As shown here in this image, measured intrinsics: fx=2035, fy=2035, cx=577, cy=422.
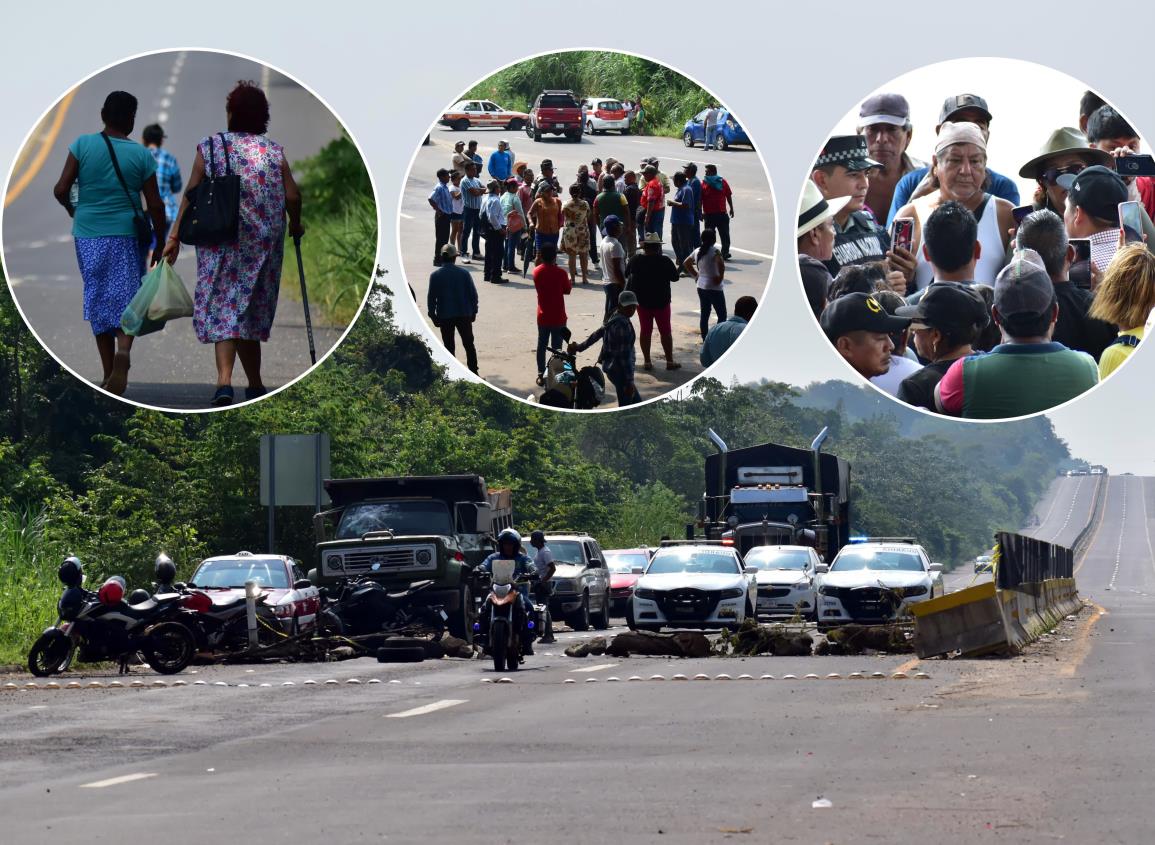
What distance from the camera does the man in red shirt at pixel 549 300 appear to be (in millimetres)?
15727

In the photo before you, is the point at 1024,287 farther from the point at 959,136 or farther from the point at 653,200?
the point at 653,200

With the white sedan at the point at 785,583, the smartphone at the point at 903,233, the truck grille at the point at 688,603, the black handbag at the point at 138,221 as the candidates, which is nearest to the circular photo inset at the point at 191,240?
the black handbag at the point at 138,221

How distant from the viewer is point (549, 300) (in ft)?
53.0

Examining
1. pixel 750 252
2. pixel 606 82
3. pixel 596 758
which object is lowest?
pixel 596 758

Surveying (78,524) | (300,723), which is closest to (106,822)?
(300,723)

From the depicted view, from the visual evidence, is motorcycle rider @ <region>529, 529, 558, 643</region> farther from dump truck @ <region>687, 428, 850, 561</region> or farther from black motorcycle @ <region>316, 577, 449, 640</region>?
dump truck @ <region>687, 428, 850, 561</region>

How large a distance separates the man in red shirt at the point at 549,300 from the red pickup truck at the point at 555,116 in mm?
923

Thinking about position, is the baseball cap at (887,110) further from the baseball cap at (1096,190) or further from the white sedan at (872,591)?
the white sedan at (872,591)

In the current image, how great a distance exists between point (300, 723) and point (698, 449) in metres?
108

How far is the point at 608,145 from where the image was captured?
15.3m

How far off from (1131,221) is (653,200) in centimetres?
360

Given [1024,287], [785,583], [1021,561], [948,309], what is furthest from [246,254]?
[785,583]

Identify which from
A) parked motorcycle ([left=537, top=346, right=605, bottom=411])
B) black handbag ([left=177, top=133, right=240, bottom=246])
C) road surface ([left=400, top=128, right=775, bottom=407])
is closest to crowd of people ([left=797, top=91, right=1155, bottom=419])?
road surface ([left=400, top=128, right=775, bottom=407])

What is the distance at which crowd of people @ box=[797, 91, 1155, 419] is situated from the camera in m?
14.2
